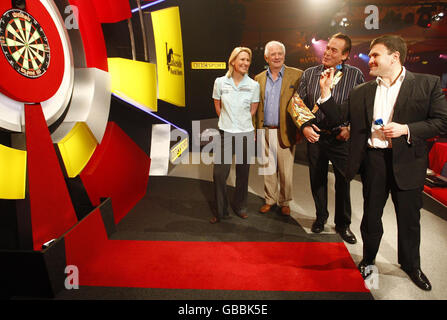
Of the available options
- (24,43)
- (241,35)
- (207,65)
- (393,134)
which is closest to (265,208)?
(393,134)

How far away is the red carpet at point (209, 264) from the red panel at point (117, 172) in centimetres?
30

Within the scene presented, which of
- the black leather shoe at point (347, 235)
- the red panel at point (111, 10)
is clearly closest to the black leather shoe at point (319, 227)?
the black leather shoe at point (347, 235)

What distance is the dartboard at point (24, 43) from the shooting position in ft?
5.29

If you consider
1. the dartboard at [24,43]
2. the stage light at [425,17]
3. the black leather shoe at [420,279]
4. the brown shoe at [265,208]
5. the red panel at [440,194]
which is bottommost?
the red panel at [440,194]

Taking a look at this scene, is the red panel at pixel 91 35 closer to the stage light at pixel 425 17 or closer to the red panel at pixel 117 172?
the red panel at pixel 117 172

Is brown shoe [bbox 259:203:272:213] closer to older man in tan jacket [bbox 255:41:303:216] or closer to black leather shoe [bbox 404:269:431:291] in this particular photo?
older man in tan jacket [bbox 255:41:303:216]

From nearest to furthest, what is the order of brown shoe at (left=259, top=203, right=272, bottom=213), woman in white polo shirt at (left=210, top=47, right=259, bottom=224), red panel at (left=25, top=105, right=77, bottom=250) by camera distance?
red panel at (left=25, top=105, right=77, bottom=250) → woman in white polo shirt at (left=210, top=47, right=259, bottom=224) → brown shoe at (left=259, top=203, right=272, bottom=213)

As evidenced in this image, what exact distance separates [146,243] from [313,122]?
5.75 ft

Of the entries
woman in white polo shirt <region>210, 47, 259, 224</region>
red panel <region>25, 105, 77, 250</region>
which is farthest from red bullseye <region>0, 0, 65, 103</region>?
woman in white polo shirt <region>210, 47, 259, 224</region>

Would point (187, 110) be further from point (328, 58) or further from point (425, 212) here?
point (425, 212)

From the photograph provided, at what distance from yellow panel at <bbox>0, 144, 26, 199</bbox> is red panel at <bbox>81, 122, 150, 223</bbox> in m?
0.58

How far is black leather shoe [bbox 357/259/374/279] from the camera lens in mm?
2018

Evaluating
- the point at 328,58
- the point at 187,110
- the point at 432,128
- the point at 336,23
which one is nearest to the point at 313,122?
the point at 328,58
